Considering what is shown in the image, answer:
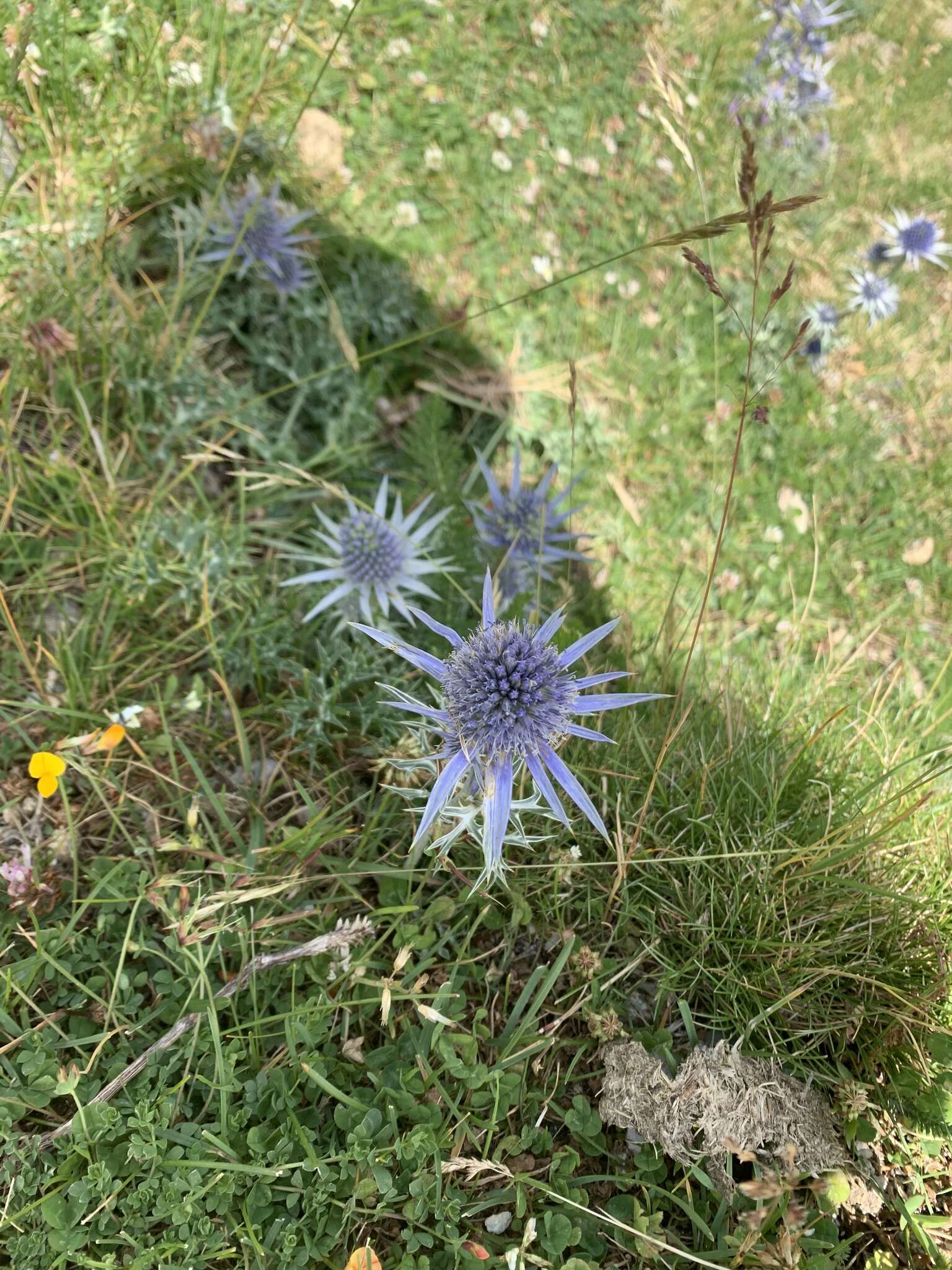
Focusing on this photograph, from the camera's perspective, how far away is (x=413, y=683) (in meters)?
2.31

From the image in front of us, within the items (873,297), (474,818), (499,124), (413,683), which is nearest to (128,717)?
(413,683)

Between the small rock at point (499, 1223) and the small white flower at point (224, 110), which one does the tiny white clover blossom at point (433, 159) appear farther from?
the small rock at point (499, 1223)

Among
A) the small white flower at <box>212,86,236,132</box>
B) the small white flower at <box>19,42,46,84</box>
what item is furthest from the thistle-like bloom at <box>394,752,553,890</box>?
the small white flower at <box>212,86,236,132</box>

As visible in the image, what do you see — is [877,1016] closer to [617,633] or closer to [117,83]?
[617,633]

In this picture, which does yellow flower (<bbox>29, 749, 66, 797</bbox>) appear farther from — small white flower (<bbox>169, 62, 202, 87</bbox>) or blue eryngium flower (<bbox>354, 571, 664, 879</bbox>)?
small white flower (<bbox>169, 62, 202, 87</bbox>)

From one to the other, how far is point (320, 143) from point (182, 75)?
614 mm

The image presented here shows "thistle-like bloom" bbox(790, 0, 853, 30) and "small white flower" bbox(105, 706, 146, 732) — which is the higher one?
"thistle-like bloom" bbox(790, 0, 853, 30)

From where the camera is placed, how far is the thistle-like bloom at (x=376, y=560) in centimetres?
235

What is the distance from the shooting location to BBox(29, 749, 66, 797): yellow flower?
1822mm

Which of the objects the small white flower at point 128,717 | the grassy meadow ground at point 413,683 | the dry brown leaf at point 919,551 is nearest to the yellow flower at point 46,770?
the grassy meadow ground at point 413,683

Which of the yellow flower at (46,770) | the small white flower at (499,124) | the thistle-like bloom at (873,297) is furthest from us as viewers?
the thistle-like bloom at (873,297)

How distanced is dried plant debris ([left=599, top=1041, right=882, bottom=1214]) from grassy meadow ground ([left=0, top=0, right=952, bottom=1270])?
55mm

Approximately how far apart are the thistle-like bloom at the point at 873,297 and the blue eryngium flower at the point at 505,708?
348 centimetres

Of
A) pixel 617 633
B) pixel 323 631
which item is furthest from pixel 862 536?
pixel 323 631
